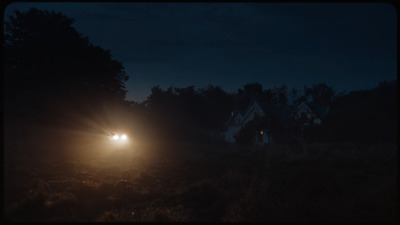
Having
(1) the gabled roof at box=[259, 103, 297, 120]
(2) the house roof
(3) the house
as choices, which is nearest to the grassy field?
(3) the house

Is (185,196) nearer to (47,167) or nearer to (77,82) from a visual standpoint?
(47,167)

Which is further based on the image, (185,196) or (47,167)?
(47,167)

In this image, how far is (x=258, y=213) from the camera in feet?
20.8

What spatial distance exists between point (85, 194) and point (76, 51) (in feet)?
41.2

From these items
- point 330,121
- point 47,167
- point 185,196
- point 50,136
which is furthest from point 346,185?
point 50,136

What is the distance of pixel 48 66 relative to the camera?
58.9 feet

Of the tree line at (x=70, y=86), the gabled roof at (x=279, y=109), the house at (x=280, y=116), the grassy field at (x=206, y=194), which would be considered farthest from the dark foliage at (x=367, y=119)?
the gabled roof at (x=279, y=109)

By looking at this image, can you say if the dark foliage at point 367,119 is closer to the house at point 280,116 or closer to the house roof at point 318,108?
the house at point 280,116

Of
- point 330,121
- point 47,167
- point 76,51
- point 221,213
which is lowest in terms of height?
point 221,213

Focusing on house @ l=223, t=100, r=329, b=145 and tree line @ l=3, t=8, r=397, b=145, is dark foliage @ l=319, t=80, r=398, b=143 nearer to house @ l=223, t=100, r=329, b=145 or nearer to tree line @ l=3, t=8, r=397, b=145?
tree line @ l=3, t=8, r=397, b=145

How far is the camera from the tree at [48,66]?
17484 millimetres

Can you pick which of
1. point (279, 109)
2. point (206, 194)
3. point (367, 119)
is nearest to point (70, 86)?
point (206, 194)

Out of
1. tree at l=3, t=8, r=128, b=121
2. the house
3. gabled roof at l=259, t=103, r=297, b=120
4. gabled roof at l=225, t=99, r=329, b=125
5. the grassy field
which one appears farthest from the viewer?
gabled roof at l=259, t=103, r=297, b=120

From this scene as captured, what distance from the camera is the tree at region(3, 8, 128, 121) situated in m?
17.5
